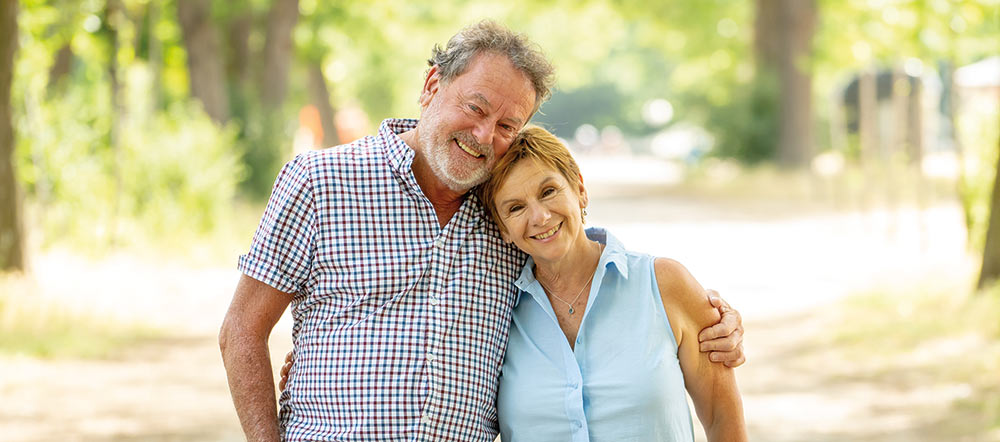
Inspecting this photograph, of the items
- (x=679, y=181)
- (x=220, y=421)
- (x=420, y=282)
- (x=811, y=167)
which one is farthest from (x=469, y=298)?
(x=679, y=181)

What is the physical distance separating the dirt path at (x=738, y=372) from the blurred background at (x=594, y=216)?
0.03 metres

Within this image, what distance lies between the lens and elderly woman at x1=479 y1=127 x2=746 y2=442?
3191mm

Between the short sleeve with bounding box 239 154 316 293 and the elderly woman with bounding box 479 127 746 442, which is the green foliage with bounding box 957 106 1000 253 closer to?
the elderly woman with bounding box 479 127 746 442

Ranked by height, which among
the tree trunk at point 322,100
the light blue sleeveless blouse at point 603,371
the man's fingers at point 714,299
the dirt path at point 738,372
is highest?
the tree trunk at point 322,100

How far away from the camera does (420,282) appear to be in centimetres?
327

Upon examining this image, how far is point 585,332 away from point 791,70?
2445cm

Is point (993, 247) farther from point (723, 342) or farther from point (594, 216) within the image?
point (594, 216)

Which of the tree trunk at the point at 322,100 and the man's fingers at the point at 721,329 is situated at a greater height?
the tree trunk at the point at 322,100

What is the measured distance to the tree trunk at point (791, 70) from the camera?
1044 inches

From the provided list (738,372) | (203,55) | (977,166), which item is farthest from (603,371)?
(203,55)

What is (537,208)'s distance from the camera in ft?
10.7

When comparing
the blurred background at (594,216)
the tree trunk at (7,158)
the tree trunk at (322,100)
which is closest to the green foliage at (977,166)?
the blurred background at (594,216)

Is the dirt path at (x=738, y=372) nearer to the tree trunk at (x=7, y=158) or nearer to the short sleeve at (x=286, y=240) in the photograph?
the tree trunk at (x=7, y=158)

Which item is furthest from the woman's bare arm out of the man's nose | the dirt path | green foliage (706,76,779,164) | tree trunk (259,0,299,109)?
green foliage (706,76,779,164)
